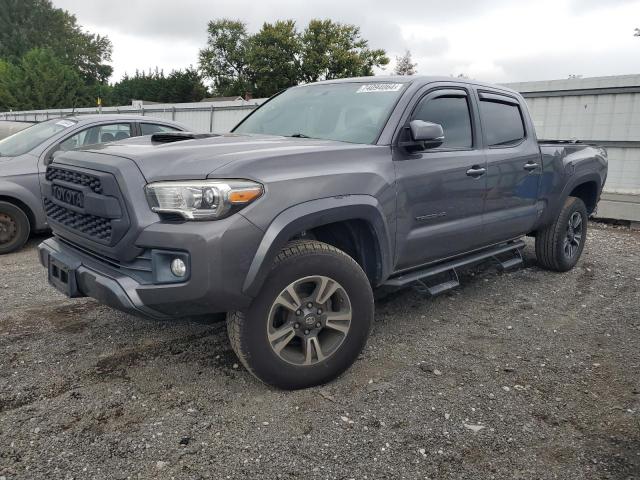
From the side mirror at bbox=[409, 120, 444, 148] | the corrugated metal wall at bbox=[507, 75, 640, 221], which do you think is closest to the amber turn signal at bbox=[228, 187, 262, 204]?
the side mirror at bbox=[409, 120, 444, 148]

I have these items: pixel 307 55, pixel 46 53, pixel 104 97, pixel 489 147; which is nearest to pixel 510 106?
pixel 489 147

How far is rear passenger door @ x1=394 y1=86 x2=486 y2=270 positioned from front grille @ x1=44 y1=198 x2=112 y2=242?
5.62ft

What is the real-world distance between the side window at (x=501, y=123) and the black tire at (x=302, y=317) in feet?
6.66

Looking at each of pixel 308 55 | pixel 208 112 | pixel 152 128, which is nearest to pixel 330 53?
pixel 308 55

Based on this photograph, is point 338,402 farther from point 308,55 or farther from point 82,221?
point 308,55

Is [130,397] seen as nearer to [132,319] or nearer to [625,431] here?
[132,319]

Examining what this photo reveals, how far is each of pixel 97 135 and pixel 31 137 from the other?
80 cm

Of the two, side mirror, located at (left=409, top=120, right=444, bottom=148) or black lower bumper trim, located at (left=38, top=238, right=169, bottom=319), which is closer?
black lower bumper trim, located at (left=38, top=238, right=169, bottom=319)

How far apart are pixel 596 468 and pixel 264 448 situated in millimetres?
1514

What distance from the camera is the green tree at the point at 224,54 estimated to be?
65.1m

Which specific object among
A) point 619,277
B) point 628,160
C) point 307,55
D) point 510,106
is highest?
point 307,55

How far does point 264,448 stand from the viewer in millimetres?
2398

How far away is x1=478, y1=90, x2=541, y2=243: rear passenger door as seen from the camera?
4152 millimetres

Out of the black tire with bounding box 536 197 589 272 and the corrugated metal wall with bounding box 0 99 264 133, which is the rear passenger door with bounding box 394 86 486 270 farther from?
the corrugated metal wall with bounding box 0 99 264 133
